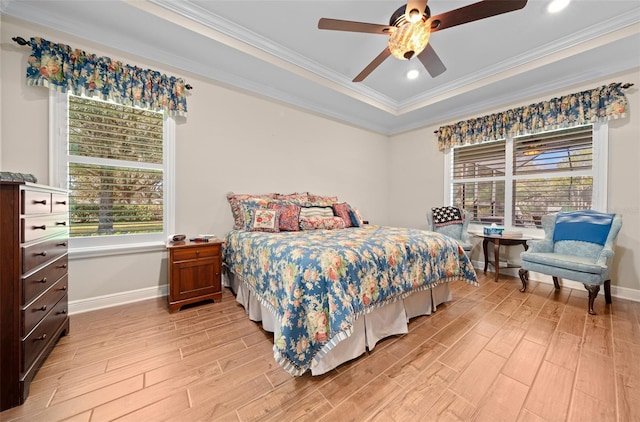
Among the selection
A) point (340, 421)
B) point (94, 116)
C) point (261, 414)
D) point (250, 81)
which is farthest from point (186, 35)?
point (340, 421)

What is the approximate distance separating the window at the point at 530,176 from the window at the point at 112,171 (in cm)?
433

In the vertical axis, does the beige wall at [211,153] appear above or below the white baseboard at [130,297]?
above

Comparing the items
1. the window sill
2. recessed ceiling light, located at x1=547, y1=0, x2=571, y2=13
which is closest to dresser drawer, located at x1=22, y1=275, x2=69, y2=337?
the window sill

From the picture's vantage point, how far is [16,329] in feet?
3.84

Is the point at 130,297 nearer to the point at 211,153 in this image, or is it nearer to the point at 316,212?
the point at 211,153

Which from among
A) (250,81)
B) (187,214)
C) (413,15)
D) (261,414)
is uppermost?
(250,81)

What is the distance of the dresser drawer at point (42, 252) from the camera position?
48.5 inches

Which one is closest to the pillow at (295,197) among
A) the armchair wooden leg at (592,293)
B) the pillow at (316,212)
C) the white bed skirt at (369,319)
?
the pillow at (316,212)

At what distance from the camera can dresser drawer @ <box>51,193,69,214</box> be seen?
154 cm

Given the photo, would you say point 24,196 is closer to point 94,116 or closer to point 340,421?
point 94,116

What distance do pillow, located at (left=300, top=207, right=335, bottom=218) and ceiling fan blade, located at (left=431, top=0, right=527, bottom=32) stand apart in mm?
2112

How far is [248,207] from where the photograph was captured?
288 cm

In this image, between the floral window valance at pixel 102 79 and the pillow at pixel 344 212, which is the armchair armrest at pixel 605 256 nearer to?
the pillow at pixel 344 212

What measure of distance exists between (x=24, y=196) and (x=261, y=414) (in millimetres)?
1623
